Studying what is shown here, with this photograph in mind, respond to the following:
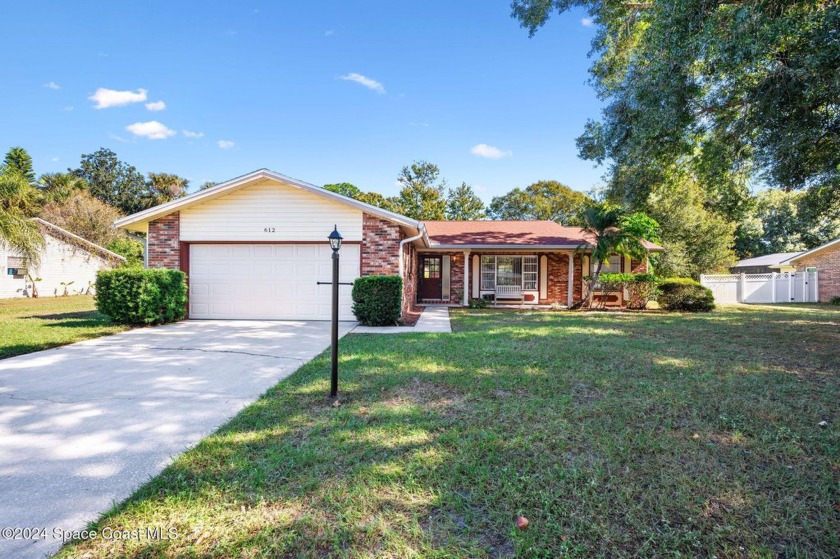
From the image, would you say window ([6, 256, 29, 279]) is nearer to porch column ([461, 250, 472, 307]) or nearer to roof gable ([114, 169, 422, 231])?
roof gable ([114, 169, 422, 231])

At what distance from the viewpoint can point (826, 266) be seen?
20.5 m

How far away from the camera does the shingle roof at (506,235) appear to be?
15223 mm

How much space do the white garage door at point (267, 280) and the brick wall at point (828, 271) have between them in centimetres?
2466

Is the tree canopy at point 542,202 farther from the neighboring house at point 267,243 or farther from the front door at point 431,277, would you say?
the neighboring house at point 267,243

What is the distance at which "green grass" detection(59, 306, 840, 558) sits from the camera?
1.94 meters

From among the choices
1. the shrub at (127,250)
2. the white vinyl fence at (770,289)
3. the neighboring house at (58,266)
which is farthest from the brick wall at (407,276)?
the shrub at (127,250)

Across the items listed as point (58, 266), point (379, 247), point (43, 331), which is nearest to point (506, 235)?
point (379, 247)

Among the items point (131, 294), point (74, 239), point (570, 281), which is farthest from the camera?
point (74, 239)

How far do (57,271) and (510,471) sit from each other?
27747mm

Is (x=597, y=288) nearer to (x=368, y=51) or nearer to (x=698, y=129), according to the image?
(x=698, y=129)

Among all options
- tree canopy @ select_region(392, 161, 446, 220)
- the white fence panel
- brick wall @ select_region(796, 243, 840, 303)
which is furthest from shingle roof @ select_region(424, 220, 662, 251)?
tree canopy @ select_region(392, 161, 446, 220)

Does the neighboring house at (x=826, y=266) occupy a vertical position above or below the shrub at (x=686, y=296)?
above

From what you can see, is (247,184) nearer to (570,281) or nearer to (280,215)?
(280,215)

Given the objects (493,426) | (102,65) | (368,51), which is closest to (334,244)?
(493,426)
